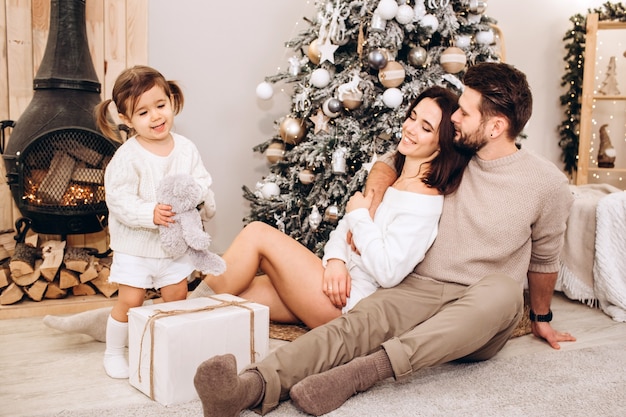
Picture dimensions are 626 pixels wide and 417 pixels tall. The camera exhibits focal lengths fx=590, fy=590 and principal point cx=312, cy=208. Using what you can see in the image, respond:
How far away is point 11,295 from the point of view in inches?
95.2

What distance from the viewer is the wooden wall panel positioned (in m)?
2.69

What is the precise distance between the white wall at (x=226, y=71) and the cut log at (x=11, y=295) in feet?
3.83

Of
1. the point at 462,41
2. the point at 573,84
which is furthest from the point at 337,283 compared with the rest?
the point at 573,84

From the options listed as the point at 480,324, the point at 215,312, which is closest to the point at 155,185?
the point at 215,312

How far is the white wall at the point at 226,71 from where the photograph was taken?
125 inches

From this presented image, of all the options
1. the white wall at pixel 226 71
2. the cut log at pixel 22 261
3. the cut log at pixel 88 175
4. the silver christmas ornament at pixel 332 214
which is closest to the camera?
the cut log at pixel 22 261

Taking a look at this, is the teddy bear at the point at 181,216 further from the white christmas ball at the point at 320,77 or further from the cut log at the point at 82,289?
the white christmas ball at the point at 320,77

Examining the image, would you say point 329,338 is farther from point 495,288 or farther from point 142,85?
point 142,85

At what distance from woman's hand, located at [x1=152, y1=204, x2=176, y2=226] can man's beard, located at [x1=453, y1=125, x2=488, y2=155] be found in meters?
0.93

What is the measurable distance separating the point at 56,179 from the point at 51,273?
393mm

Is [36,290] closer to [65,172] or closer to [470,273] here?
[65,172]

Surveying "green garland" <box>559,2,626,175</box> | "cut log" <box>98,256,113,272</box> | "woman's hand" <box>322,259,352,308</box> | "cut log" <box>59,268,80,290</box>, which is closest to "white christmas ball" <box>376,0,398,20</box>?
"woman's hand" <box>322,259,352,308</box>

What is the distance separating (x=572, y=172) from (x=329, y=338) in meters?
3.28

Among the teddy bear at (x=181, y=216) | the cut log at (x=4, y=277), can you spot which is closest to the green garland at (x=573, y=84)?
the teddy bear at (x=181, y=216)
